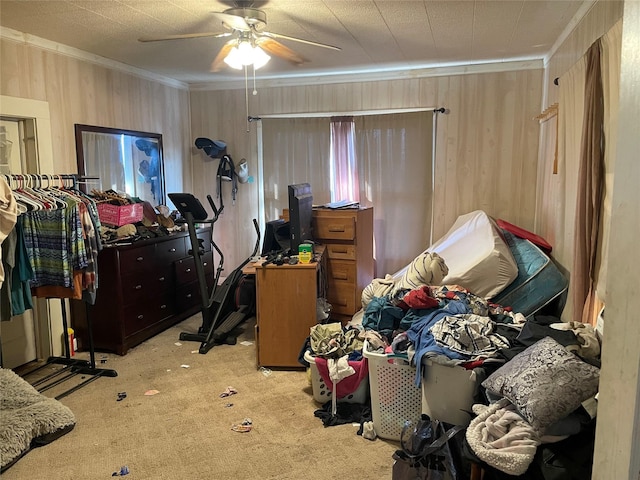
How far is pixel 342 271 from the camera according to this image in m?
4.05

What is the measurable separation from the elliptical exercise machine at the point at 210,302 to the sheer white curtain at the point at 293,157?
1.23m

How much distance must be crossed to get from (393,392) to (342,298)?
1.68 m

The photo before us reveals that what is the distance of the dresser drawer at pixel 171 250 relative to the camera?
3.92m

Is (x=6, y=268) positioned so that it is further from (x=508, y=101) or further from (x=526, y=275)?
(x=508, y=101)

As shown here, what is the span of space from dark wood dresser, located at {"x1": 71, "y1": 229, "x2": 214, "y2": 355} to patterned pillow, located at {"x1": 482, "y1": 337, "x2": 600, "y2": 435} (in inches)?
107

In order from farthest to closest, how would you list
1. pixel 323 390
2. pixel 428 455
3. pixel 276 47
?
1. pixel 276 47
2. pixel 323 390
3. pixel 428 455

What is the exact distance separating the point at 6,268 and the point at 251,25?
197 cm

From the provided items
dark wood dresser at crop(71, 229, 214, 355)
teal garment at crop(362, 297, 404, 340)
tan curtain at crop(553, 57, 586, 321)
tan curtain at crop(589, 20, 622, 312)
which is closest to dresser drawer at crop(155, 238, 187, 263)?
dark wood dresser at crop(71, 229, 214, 355)

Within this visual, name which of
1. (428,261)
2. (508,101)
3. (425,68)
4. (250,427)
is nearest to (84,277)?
(250,427)

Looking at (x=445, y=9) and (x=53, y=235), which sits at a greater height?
(x=445, y=9)

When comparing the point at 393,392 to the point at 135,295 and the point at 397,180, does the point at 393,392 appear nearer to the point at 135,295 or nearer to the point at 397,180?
the point at 135,295

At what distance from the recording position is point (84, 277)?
2.92 meters

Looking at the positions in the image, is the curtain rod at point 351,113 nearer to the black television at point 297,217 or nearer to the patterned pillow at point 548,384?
the black television at point 297,217

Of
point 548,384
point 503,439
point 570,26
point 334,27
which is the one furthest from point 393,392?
point 570,26
